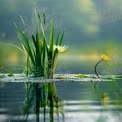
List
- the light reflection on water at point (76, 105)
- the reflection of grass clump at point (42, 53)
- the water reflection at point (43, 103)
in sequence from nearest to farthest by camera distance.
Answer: the light reflection on water at point (76, 105) < the water reflection at point (43, 103) < the reflection of grass clump at point (42, 53)

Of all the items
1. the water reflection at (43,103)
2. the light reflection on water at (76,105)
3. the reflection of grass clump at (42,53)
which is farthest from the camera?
the reflection of grass clump at (42,53)

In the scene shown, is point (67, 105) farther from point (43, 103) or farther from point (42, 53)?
point (42, 53)

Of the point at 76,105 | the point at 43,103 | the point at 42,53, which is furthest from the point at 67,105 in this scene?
the point at 42,53

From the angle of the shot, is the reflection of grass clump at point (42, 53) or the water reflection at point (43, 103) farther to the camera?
the reflection of grass clump at point (42, 53)

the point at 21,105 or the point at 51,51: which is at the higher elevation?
the point at 51,51

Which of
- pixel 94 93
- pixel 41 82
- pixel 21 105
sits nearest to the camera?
pixel 21 105

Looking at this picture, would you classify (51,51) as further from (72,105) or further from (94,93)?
(72,105)

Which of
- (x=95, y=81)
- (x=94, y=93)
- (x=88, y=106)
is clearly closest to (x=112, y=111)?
(x=88, y=106)

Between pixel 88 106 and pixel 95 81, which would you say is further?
pixel 95 81
